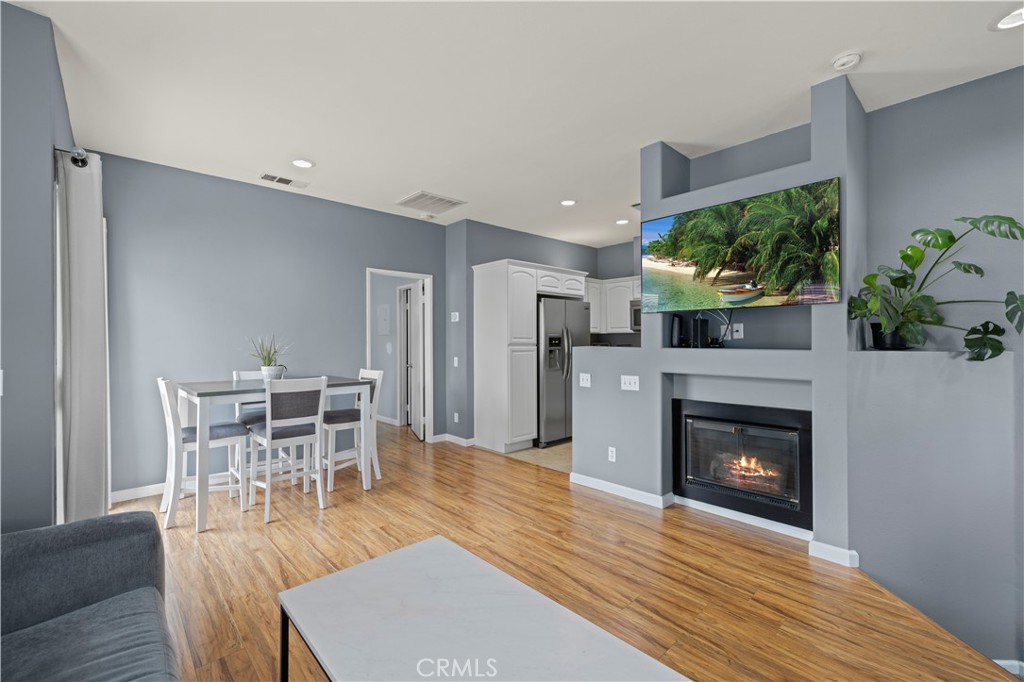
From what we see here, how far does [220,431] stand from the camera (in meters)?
3.51

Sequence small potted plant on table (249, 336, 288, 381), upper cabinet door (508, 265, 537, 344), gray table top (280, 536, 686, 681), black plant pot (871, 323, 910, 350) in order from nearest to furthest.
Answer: gray table top (280, 536, 686, 681) < black plant pot (871, 323, 910, 350) < small potted plant on table (249, 336, 288, 381) < upper cabinet door (508, 265, 537, 344)

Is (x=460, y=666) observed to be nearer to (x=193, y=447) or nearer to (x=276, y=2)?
(x=276, y=2)

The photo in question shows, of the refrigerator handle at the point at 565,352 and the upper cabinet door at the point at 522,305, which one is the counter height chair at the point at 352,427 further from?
the refrigerator handle at the point at 565,352

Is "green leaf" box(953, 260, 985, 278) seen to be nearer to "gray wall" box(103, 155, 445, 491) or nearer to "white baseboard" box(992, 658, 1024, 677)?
"white baseboard" box(992, 658, 1024, 677)

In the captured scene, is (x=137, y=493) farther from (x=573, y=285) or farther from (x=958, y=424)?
(x=958, y=424)

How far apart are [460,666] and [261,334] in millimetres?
4090

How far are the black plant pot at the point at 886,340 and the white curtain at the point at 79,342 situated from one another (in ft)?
14.1

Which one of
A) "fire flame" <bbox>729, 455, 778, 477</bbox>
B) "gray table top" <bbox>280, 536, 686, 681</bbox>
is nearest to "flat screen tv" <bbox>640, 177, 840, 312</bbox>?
"fire flame" <bbox>729, 455, 778, 477</bbox>

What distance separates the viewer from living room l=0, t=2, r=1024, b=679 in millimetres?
2012

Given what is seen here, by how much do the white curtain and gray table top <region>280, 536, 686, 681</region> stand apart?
63.9 inches

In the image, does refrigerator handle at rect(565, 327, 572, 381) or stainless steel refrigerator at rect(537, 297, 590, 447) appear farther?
refrigerator handle at rect(565, 327, 572, 381)

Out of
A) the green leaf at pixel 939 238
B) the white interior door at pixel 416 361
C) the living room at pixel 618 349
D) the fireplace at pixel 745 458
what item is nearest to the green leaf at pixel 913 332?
the living room at pixel 618 349

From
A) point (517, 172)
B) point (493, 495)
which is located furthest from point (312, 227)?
point (493, 495)

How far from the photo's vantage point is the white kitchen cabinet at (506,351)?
5.23 meters
